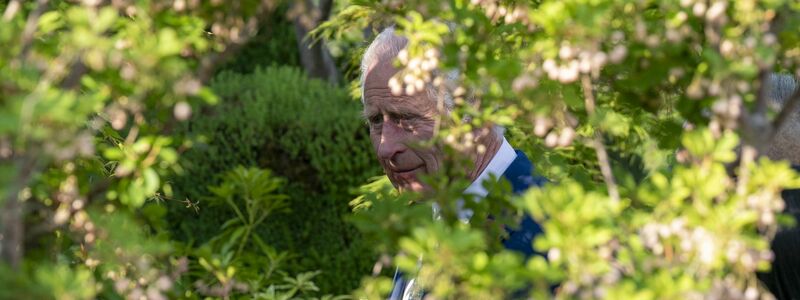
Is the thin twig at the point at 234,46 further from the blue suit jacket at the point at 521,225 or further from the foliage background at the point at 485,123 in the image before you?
the blue suit jacket at the point at 521,225

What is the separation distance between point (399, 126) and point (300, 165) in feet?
21.0

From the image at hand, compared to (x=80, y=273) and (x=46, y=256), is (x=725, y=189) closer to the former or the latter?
(x=80, y=273)

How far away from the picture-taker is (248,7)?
3.37 metres

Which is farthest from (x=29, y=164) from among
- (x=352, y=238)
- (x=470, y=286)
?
(x=352, y=238)

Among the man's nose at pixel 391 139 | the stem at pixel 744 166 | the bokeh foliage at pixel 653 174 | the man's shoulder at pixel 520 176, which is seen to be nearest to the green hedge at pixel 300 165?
the man's nose at pixel 391 139

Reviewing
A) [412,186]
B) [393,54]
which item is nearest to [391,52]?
[393,54]

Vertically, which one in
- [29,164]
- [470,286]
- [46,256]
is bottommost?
[46,256]

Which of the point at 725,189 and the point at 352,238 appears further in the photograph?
the point at 352,238

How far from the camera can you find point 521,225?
4.01 meters

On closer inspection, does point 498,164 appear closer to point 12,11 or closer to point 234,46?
point 234,46

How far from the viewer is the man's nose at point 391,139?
4714mm

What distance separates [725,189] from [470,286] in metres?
0.57

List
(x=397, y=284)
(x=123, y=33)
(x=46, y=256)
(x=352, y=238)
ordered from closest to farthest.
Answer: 1. (x=123, y=33)
2. (x=46, y=256)
3. (x=397, y=284)
4. (x=352, y=238)

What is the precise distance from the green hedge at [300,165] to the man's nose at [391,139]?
596 cm
